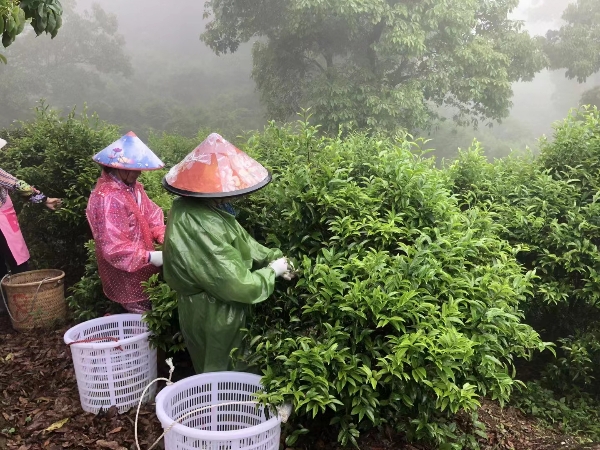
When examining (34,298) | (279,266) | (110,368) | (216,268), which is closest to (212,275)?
(216,268)

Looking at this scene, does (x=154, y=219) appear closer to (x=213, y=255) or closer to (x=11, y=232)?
(x=213, y=255)

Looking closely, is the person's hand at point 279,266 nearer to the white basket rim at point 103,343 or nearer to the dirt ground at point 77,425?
the dirt ground at point 77,425

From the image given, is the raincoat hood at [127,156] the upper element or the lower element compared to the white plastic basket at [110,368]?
A: upper

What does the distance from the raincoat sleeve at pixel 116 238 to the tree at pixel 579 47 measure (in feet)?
50.3

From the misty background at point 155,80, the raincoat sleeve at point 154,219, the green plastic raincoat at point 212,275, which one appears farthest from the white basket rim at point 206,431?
the misty background at point 155,80

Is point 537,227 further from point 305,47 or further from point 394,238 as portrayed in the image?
point 305,47

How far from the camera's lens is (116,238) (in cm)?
313

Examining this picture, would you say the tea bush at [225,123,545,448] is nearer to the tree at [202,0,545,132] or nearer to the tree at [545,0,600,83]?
the tree at [202,0,545,132]

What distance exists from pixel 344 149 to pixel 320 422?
5.34 feet

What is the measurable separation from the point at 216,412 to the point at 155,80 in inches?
854

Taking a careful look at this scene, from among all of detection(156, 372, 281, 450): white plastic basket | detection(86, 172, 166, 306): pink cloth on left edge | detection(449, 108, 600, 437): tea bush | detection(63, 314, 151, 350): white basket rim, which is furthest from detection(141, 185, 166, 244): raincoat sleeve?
detection(449, 108, 600, 437): tea bush

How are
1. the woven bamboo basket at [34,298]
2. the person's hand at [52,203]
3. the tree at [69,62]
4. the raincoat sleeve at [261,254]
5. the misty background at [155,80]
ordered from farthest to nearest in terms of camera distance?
the misty background at [155,80] < the tree at [69,62] < the person's hand at [52,203] < the woven bamboo basket at [34,298] < the raincoat sleeve at [261,254]

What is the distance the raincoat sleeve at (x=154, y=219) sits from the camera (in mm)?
3546

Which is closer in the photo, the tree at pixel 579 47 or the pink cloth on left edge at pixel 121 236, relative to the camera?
the pink cloth on left edge at pixel 121 236
